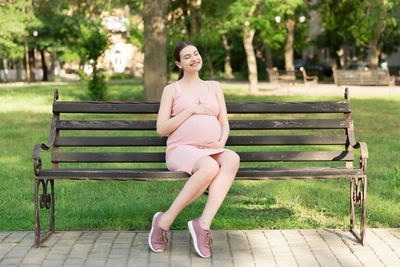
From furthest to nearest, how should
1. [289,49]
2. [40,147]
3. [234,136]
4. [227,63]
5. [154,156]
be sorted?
[227,63]
[289,49]
[234,136]
[154,156]
[40,147]

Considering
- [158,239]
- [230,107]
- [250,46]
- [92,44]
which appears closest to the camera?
[158,239]

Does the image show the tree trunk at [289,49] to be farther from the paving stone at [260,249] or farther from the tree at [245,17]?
the paving stone at [260,249]

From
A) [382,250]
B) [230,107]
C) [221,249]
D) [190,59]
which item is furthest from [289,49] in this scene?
[221,249]

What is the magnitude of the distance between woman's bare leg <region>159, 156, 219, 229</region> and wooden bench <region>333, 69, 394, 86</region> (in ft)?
64.5

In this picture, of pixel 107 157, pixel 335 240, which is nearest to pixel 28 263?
pixel 107 157

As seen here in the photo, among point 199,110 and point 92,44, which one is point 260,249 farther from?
point 92,44

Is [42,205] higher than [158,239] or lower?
higher

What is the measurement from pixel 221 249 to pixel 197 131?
0.93m

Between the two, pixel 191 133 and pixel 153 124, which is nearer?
pixel 191 133

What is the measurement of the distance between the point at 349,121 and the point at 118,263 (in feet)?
7.72

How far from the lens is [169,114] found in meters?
4.95

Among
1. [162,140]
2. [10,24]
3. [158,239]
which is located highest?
[10,24]

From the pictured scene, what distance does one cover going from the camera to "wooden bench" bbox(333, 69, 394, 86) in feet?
76.8

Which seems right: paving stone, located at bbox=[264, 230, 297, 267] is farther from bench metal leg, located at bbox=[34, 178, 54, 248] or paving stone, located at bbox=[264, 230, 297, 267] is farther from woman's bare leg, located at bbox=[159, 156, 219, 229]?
bench metal leg, located at bbox=[34, 178, 54, 248]
